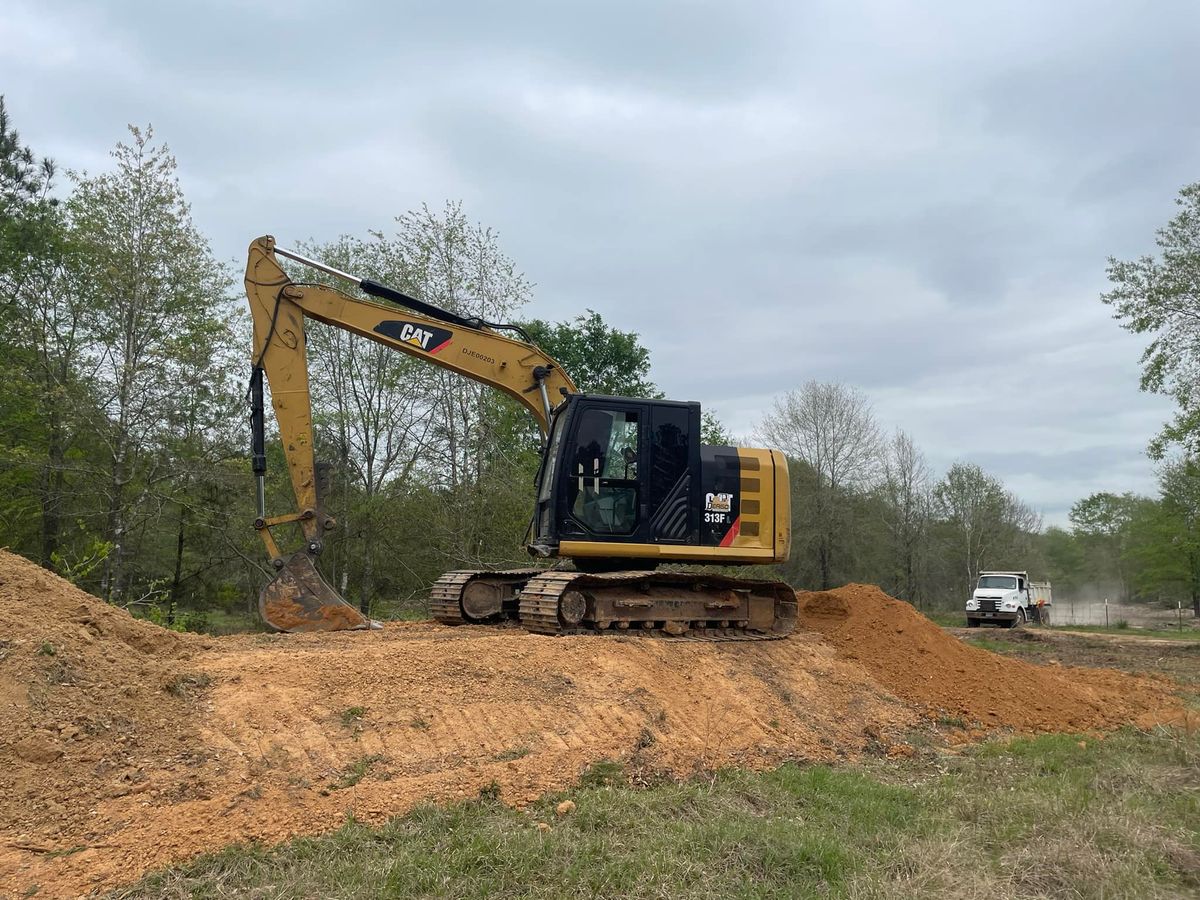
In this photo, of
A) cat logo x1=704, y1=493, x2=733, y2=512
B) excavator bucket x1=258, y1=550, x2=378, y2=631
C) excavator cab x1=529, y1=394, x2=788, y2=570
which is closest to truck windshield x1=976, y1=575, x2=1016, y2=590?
excavator cab x1=529, y1=394, x2=788, y2=570

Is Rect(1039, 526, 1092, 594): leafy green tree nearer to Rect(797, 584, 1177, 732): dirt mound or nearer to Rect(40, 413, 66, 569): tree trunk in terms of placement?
Rect(797, 584, 1177, 732): dirt mound

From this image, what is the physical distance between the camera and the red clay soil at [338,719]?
4.79 m

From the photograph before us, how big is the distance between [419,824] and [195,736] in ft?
5.88

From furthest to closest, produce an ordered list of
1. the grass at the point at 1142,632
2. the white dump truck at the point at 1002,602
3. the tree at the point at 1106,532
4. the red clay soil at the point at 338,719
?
1. the tree at the point at 1106,532
2. the white dump truck at the point at 1002,602
3. the grass at the point at 1142,632
4. the red clay soil at the point at 338,719

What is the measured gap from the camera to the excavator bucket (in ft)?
32.5

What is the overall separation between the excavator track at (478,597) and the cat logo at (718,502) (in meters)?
2.35

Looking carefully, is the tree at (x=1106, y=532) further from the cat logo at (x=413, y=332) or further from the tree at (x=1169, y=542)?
the cat logo at (x=413, y=332)

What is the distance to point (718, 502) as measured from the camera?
1080cm

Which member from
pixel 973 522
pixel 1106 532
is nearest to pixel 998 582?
pixel 973 522

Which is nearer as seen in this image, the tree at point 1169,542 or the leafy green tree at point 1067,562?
the tree at point 1169,542

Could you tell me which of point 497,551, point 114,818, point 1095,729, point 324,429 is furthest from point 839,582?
point 114,818

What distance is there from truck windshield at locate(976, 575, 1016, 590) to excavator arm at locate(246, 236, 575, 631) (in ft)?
83.6

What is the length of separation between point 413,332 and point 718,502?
4428 mm

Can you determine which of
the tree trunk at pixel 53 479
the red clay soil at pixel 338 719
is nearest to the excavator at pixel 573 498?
the red clay soil at pixel 338 719
